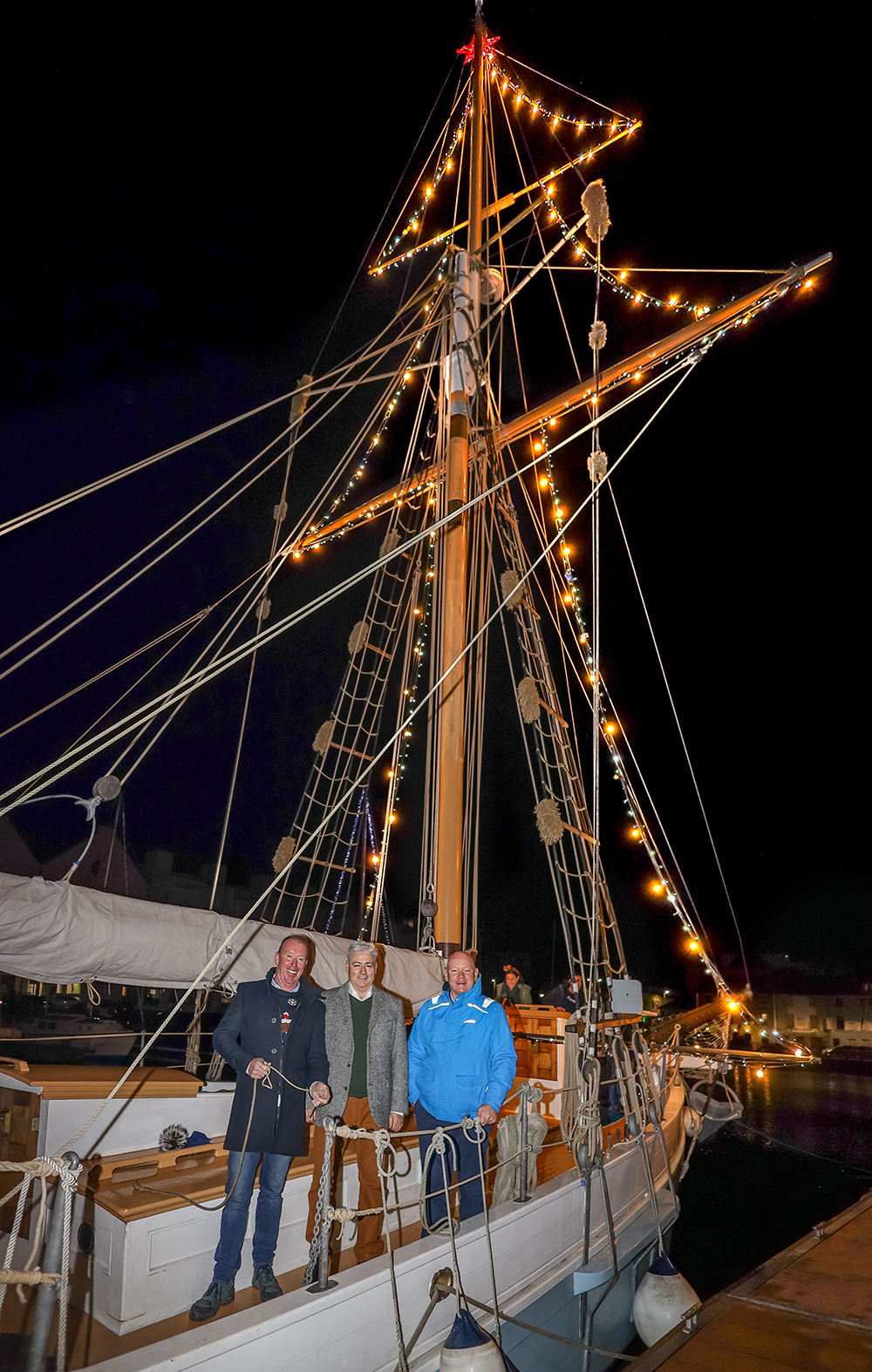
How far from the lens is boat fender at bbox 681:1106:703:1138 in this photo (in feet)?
34.8

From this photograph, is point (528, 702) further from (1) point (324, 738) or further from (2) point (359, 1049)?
(2) point (359, 1049)

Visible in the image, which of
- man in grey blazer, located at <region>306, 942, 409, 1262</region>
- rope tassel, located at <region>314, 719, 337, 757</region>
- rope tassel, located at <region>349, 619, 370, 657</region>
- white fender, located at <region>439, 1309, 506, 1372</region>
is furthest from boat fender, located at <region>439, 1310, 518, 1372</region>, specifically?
rope tassel, located at <region>349, 619, 370, 657</region>

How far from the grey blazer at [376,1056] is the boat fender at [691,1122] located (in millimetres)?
7628

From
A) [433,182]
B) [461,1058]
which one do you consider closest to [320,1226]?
[461,1058]

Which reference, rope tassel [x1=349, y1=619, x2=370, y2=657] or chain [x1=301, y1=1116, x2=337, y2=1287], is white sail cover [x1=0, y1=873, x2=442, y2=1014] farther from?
rope tassel [x1=349, y1=619, x2=370, y2=657]

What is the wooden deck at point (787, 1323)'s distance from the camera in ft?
12.7

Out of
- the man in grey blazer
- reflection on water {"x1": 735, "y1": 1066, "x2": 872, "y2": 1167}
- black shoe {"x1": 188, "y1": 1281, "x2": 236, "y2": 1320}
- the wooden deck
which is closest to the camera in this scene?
black shoe {"x1": 188, "y1": 1281, "x2": 236, "y2": 1320}

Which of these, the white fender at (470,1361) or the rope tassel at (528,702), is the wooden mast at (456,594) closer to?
the rope tassel at (528,702)

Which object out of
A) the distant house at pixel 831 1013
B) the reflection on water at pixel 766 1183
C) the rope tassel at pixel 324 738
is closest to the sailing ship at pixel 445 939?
the rope tassel at pixel 324 738

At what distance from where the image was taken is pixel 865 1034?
57.5 metres

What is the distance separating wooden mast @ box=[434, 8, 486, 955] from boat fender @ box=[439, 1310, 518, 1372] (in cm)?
377

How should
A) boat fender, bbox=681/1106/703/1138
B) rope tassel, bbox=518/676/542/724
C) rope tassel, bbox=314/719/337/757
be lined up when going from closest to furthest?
rope tassel, bbox=518/676/542/724 < rope tassel, bbox=314/719/337/757 < boat fender, bbox=681/1106/703/1138

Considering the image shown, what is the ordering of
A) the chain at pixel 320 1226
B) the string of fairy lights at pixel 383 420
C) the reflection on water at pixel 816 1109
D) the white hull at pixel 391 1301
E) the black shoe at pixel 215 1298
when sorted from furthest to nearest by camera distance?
the reflection on water at pixel 816 1109
the string of fairy lights at pixel 383 420
the black shoe at pixel 215 1298
the chain at pixel 320 1226
the white hull at pixel 391 1301

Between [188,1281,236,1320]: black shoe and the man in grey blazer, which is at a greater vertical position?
the man in grey blazer
